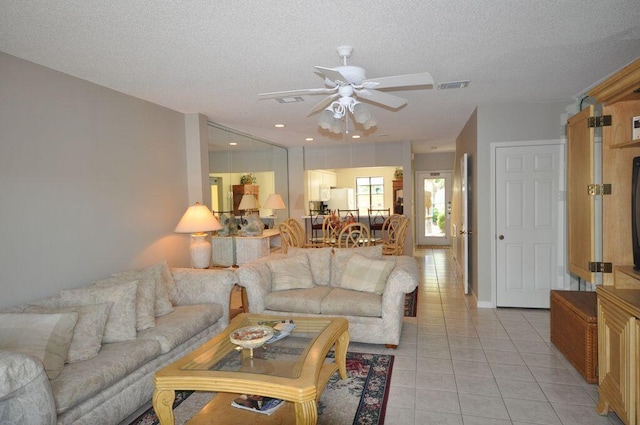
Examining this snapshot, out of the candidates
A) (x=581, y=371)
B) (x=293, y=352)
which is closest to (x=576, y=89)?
(x=581, y=371)

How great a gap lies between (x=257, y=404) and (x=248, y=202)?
4.46m

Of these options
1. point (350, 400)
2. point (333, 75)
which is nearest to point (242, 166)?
point (333, 75)

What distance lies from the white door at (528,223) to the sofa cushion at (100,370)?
4.13 meters

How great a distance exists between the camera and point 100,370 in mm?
2326

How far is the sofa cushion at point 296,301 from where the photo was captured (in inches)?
150

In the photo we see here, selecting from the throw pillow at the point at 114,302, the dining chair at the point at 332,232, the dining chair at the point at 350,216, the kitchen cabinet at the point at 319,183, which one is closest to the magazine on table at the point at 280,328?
the throw pillow at the point at 114,302

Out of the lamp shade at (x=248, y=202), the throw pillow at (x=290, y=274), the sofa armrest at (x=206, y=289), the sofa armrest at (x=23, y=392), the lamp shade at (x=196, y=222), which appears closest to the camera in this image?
the sofa armrest at (x=23, y=392)

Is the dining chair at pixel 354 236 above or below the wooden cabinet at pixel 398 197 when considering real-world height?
below

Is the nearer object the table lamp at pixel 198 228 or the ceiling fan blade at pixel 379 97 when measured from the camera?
the ceiling fan blade at pixel 379 97

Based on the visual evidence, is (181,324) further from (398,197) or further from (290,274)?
(398,197)

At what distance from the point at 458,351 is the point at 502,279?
1.72 metres

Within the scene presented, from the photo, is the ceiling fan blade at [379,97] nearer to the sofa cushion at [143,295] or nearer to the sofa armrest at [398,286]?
the sofa armrest at [398,286]

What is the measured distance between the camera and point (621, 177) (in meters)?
2.59

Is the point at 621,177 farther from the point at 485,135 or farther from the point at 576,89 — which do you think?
the point at 485,135
